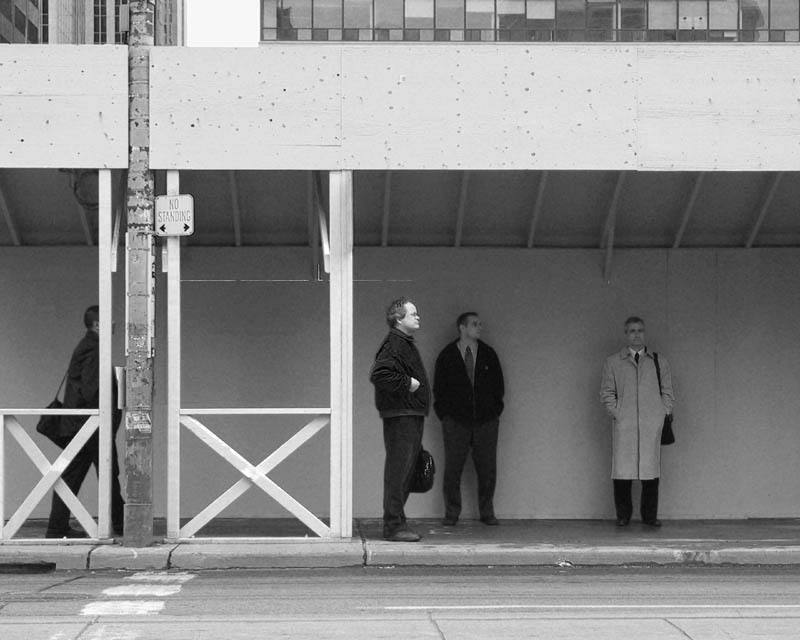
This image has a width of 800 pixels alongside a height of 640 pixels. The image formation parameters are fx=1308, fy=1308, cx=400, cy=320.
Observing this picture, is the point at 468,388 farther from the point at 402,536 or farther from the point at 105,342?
the point at 105,342

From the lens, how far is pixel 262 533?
10.6 metres

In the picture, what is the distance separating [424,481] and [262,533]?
1.51m

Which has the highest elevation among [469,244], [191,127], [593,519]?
[191,127]

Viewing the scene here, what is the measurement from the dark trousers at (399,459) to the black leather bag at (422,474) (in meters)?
0.04

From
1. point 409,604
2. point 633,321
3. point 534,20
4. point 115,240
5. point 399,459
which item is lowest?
point 409,604

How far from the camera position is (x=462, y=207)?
11250mm

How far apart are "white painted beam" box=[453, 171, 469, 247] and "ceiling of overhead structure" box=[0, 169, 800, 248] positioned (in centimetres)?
2

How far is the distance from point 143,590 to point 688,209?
584 cm

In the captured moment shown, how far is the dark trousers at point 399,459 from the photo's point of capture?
9.88m

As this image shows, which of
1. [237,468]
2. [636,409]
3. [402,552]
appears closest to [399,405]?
[402,552]

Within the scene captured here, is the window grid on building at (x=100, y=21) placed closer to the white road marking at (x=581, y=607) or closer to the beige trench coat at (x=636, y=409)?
the beige trench coat at (x=636, y=409)

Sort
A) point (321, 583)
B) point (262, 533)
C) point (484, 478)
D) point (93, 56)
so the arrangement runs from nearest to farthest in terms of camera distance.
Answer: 1. point (321, 583)
2. point (93, 56)
3. point (262, 533)
4. point (484, 478)

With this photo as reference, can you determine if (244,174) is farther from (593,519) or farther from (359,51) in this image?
(593,519)

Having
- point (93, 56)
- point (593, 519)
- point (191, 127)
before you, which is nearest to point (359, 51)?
point (191, 127)
